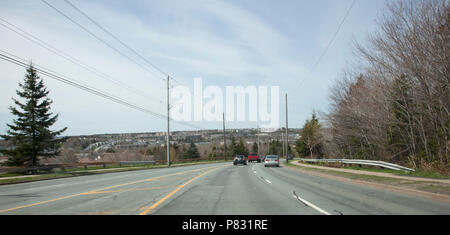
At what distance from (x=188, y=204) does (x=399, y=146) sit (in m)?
21.9

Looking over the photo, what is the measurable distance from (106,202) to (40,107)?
33457 mm

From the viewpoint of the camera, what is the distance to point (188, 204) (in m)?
8.75

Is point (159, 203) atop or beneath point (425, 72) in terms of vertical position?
beneath

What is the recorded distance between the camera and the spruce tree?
34438mm

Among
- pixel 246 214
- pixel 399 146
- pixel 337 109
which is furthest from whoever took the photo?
pixel 337 109

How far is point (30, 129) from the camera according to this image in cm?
3519

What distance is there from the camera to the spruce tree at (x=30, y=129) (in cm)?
3444

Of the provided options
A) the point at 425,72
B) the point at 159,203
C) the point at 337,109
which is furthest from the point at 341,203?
the point at 337,109

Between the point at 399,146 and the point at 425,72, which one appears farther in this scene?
the point at 399,146

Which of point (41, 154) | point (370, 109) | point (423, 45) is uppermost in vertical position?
point (423, 45)
